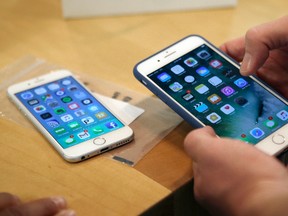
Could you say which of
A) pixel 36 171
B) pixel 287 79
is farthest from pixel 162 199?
pixel 287 79

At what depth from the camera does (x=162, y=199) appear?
0.56m

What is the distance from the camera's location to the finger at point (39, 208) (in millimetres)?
529

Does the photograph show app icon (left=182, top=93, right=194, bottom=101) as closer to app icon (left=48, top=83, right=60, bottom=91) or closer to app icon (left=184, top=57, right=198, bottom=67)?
app icon (left=184, top=57, right=198, bottom=67)

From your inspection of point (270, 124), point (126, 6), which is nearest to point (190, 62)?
point (270, 124)

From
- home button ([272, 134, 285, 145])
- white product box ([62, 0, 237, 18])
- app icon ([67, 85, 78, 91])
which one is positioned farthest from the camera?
white product box ([62, 0, 237, 18])

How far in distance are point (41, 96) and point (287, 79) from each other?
1.21 ft

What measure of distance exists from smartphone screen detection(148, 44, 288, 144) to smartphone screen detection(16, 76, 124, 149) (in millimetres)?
92

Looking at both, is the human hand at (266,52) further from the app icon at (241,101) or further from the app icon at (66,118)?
the app icon at (66,118)

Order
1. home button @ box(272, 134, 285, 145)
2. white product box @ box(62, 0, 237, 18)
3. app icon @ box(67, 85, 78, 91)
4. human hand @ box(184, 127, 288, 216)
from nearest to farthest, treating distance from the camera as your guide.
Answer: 1. human hand @ box(184, 127, 288, 216)
2. home button @ box(272, 134, 285, 145)
3. app icon @ box(67, 85, 78, 91)
4. white product box @ box(62, 0, 237, 18)

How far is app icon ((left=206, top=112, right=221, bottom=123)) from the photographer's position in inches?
24.9

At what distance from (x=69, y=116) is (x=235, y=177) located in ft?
0.82

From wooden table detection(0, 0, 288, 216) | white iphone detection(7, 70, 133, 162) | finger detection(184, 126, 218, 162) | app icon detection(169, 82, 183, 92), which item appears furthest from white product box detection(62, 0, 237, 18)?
finger detection(184, 126, 218, 162)

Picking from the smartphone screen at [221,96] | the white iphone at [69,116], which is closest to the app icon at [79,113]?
the white iphone at [69,116]

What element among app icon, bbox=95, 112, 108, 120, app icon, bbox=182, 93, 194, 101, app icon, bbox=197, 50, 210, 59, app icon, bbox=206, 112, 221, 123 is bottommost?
app icon, bbox=95, 112, 108, 120
